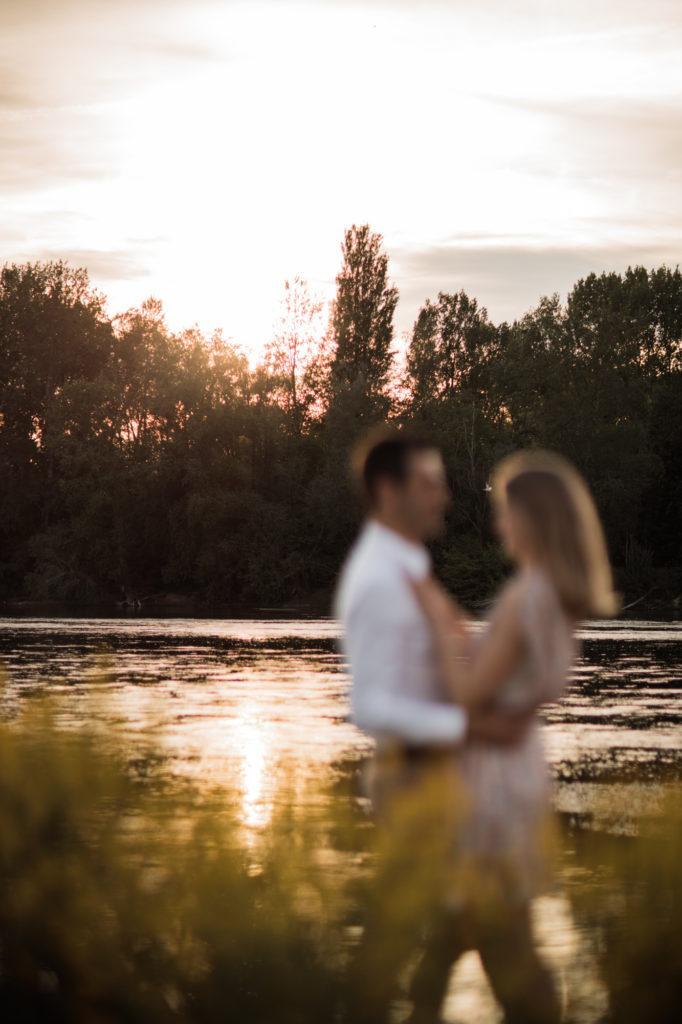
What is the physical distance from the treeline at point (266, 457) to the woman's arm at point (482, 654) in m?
72.9

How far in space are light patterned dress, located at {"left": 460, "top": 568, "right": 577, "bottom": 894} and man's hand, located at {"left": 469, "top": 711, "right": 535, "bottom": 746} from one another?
3cm

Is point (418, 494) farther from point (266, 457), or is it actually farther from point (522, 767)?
point (266, 457)

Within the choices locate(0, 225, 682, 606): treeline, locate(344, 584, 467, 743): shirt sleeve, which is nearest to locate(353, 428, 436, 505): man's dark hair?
locate(344, 584, 467, 743): shirt sleeve

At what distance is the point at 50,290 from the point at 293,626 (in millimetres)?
51219

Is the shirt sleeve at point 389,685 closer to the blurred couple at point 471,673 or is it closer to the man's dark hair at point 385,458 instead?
the blurred couple at point 471,673

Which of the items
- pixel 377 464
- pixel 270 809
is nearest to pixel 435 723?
pixel 377 464

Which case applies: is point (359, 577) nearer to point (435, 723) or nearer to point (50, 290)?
point (435, 723)

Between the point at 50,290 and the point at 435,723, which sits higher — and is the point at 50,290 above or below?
above

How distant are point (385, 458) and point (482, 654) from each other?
648 mm

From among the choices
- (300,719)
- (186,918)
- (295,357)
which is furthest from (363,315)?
(186,918)

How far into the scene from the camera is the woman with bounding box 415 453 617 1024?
484cm

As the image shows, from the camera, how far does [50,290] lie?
339ft

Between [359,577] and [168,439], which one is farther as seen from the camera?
[168,439]

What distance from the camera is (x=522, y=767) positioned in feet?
16.3
